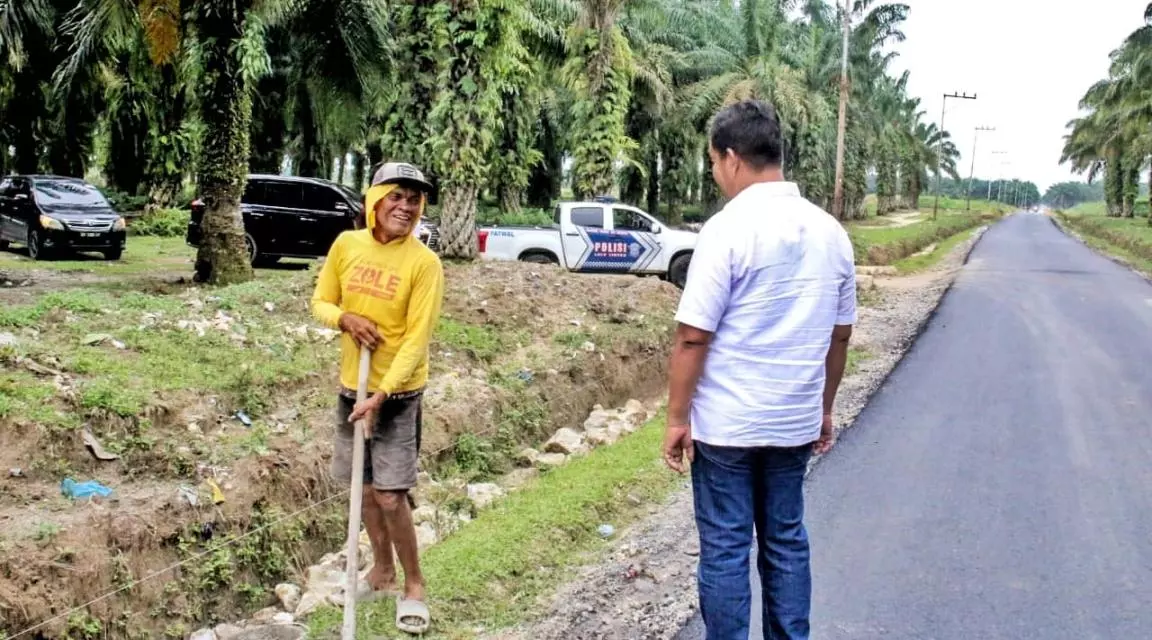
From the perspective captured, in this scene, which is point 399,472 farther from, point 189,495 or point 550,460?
point 550,460

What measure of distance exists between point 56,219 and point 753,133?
1903 cm

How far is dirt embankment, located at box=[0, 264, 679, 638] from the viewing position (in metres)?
5.17

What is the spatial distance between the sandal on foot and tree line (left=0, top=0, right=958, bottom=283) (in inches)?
384

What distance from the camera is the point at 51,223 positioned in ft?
62.0

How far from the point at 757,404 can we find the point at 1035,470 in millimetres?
5000

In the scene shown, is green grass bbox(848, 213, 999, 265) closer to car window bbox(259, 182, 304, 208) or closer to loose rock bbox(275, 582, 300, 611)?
car window bbox(259, 182, 304, 208)

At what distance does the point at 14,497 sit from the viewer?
18.0ft

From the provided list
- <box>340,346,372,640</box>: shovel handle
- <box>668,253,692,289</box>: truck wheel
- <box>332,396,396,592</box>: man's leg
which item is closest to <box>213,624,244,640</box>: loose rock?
<box>332,396,396,592</box>: man's leg

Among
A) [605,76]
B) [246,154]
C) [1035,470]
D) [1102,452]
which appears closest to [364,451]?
[1035,470]

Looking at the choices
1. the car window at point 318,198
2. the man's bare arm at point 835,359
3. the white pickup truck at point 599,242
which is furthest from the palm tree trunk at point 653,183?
the man's bare arm at point 835,359

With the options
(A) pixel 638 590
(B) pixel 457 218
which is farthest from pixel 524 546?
(B) pixel 457 218

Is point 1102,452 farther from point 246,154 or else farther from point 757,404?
point 246,154

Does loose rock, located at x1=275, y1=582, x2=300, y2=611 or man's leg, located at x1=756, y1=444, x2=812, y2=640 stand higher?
man's leg, located at x1=756, y1=444, x2=812, y2=640

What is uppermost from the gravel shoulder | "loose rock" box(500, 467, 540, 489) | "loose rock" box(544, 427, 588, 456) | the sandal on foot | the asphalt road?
the asphalt road
